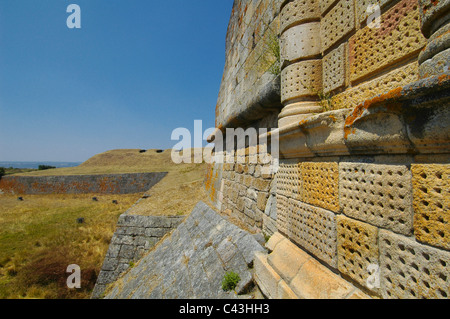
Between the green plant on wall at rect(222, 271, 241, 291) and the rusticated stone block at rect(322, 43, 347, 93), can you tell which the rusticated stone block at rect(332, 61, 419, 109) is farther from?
the green plant on wall at rect(222, 271, 241, 291)

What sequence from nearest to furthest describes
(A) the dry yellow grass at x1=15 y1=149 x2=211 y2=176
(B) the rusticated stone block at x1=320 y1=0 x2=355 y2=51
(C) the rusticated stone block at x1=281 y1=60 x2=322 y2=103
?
(B) the rusticated stone block at x1=320 y1=0 x2=355 y2=51 < (C) the rusticated stone block at x1=281 y1=60 x2=322 y2=103 < (A) the dry yellow grass at x1=15 y1=149 x2=211 y2=176

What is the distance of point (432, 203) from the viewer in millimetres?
1120

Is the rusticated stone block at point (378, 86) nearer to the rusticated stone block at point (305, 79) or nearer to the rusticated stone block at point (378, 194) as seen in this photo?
the rusticated stone block at point (305, 79)

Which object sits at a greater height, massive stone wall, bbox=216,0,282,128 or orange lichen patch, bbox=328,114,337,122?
massive stone wall, bbox=216,0,282,128

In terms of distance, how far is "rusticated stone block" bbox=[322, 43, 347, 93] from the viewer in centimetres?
198

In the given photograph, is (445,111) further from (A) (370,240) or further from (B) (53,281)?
(B) (53,281)

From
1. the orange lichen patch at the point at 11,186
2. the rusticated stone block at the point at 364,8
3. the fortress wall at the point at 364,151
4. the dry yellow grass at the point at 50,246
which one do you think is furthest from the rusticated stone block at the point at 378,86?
the orange lichen patch at the point at 11,186

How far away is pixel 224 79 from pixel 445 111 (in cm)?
640

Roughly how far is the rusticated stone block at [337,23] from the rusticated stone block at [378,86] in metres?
0.50

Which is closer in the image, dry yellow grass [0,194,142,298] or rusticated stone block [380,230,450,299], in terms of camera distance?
rusticated stone block [380,230,450,299]

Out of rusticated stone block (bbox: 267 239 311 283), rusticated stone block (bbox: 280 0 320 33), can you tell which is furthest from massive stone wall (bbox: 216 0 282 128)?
rusticated stone block (bbox: 267 239 311 283)

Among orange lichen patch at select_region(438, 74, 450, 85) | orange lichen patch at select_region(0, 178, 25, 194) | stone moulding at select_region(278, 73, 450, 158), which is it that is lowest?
orange lichen patch at select_region(0, 178, 25, 194)

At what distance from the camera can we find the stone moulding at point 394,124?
3.39ft

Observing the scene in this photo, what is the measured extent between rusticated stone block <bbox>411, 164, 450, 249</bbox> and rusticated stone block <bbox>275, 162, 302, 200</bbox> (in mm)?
1067
